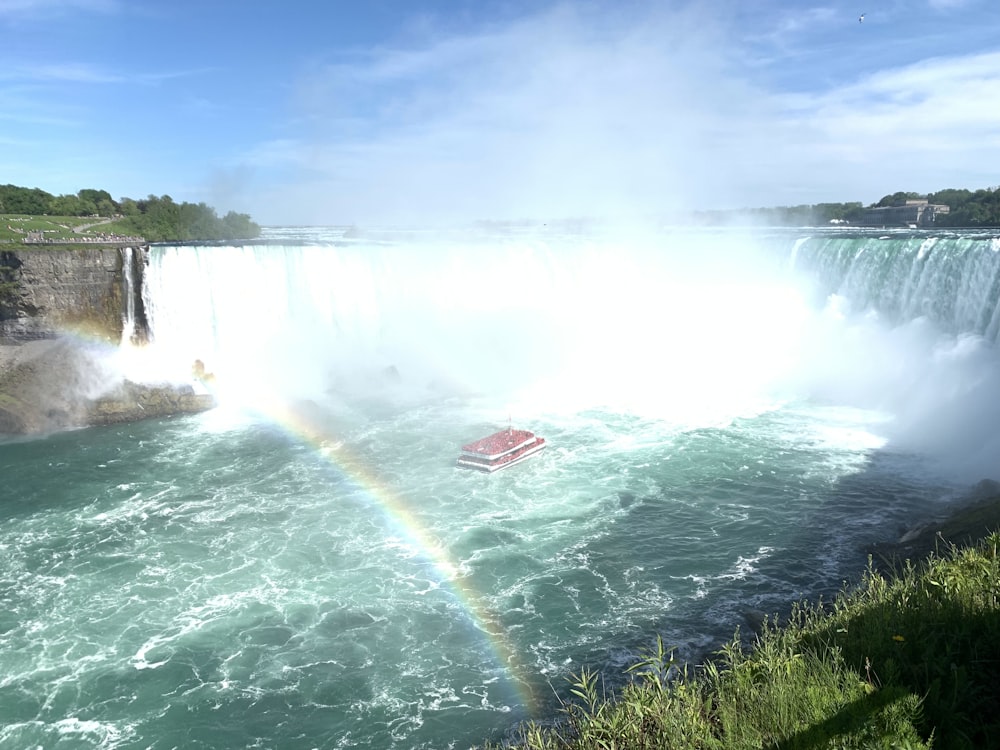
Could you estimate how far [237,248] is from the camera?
1079 inches

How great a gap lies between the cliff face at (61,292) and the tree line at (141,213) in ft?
55.2

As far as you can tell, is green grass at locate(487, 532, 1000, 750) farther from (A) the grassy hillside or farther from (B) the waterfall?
(A) the grassy hillside

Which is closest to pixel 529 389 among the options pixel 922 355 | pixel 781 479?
pixel 781 479

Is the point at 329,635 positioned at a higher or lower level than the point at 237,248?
lower

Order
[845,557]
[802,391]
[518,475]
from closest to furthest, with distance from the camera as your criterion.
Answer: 1. [845,557]
2. [518,475]
3. [802,391]

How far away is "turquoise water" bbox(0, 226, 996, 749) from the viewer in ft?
31.7

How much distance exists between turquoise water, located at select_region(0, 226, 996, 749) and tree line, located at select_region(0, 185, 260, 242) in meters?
22.8

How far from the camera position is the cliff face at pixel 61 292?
24781mm

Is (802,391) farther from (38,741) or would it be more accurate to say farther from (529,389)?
(38,741)

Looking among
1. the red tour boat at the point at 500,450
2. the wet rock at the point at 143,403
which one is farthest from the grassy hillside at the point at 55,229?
the red tour boat at the point at 500,450

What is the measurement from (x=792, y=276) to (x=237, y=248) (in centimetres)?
2463

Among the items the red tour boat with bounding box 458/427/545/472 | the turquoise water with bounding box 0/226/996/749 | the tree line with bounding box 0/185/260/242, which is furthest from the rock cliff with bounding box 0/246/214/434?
the tree line with bounding box 0/185/260/242

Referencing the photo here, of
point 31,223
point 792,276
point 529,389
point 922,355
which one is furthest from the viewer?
point 31,223

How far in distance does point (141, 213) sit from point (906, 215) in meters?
59.1
